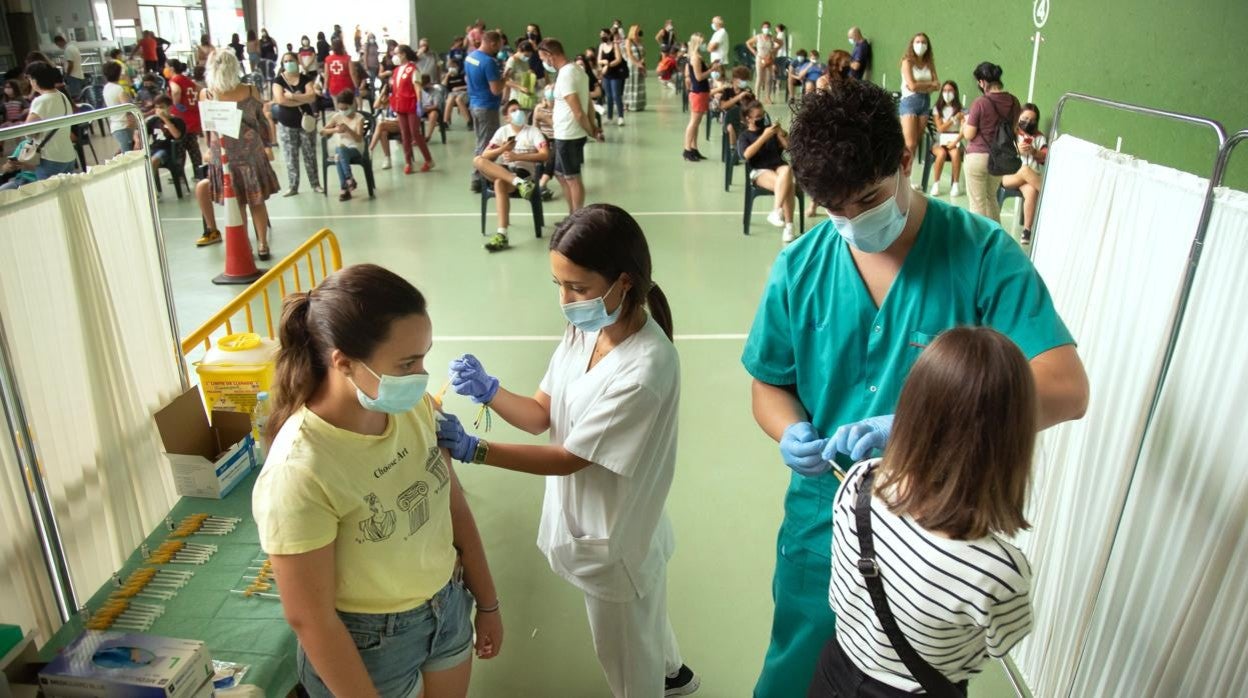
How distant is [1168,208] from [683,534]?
2.25m

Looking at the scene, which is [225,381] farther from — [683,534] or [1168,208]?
[1168,208]

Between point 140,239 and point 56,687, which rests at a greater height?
point 140,239

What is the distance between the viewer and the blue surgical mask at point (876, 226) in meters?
1.74

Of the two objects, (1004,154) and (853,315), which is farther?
(1004,154)

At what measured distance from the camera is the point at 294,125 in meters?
9.30

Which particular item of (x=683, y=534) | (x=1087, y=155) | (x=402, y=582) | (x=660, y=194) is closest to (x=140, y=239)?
(x=402, y=582)

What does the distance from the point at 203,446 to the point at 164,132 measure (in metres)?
7.84

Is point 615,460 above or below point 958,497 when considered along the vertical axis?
below

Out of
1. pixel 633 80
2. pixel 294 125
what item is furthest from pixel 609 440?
pixel 633 80

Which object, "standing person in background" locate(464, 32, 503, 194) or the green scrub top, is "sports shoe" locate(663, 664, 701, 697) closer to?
the green scrub top

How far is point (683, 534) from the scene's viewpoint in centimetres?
358

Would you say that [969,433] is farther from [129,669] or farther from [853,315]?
[129,669]

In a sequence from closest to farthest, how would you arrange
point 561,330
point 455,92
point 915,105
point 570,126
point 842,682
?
point 842,682 → point 561,330 → point 570,126 → point 915,105 → point 455,92

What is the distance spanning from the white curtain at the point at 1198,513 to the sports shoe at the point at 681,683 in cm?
124
